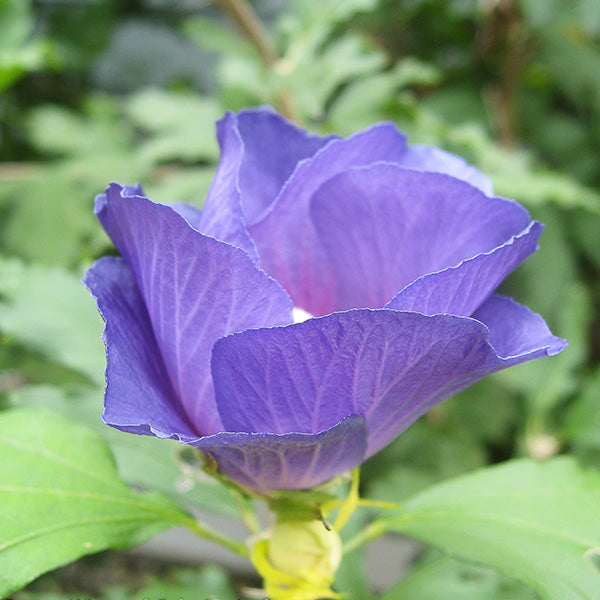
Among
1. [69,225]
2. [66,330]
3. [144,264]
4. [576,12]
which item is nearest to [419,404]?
[144,264]

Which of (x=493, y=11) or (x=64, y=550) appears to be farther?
(x=493, y=11)

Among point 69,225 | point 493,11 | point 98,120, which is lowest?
point 69,225

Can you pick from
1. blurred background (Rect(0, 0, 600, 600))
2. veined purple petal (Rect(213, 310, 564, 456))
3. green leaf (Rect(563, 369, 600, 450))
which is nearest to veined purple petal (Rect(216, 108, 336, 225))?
veined purple petal (Rect(213, 310, 564, 456))

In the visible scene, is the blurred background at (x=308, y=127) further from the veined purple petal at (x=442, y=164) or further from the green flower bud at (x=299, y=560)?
the veined purple petal at (x=442, y=164)

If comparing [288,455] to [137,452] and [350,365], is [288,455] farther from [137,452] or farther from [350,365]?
[137,452]

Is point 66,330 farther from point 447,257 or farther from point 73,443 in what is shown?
point 447,257

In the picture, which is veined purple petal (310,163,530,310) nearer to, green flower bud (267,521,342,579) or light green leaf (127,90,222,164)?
green flower bud (267,521,342,579)

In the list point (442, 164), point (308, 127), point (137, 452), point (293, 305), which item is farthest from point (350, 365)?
point (308, 127)

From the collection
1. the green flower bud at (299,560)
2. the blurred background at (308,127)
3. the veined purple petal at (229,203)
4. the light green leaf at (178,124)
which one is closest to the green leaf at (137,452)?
the blurred background at (308,127)
